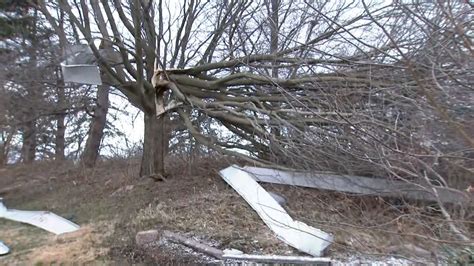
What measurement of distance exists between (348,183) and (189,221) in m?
2.86

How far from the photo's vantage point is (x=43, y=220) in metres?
10.4

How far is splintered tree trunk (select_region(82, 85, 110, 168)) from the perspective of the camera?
1567cm

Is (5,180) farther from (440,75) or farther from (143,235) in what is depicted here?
(440,75)

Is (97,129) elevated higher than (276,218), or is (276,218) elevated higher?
(97,129)

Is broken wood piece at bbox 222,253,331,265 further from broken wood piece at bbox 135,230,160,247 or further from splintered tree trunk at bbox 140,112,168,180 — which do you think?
splintered tree trunk at bbox 140,112,168,180

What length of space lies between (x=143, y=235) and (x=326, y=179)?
336 centimetres

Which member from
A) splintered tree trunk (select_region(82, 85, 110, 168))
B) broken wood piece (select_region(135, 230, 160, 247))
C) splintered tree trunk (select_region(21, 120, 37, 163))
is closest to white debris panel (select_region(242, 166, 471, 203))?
broken wood piece (select_region(135, 230, 160, 247))

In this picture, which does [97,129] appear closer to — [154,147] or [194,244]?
[154,147]

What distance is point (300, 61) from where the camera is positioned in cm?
921

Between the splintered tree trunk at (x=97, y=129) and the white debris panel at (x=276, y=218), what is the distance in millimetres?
7064

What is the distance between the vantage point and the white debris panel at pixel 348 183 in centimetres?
508

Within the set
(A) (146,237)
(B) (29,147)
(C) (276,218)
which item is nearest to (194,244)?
(A) (146,237)

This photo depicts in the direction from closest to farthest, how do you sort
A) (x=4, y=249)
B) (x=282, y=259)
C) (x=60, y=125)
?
(x=282, y=259) < (x=4, y=249) < (x=60, y=125)

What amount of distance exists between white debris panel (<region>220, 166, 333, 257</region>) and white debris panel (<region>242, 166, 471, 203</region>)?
1.07ft
